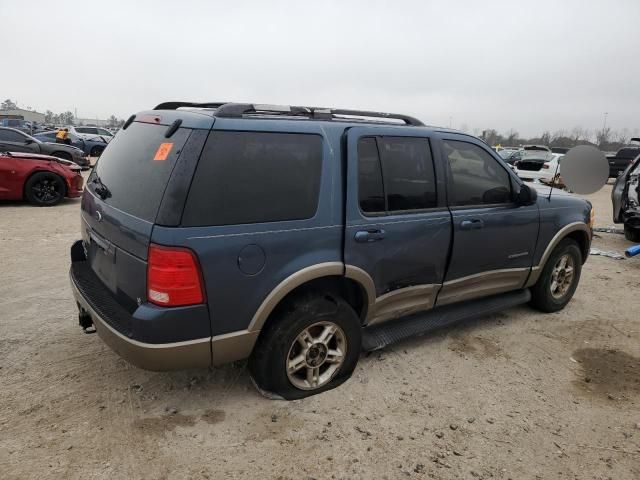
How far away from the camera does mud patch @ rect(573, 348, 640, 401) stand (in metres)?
3.38

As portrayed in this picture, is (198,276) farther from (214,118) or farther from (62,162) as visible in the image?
(62,162)

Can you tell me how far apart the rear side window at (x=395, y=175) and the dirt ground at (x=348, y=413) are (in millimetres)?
1277

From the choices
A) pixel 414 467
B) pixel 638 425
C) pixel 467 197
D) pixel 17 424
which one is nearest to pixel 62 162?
pixel 17 424

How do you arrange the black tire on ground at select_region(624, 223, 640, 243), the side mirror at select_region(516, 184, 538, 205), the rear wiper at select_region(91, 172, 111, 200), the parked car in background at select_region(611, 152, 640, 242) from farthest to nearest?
the black tire on ground at select_region(624, 223, 640, 243)
the parked car in background at select_region(611, 152, 640, 242)
the side mirror at select_region(516, 184, 538, 205)
the rear wiper at select_region(91, 172, 111, 200)

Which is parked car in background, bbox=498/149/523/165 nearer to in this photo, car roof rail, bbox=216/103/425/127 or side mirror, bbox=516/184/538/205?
side mirror, bbox=516/184/538/205

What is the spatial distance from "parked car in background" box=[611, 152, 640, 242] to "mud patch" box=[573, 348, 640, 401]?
484cm

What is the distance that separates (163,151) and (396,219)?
1622 millimetres

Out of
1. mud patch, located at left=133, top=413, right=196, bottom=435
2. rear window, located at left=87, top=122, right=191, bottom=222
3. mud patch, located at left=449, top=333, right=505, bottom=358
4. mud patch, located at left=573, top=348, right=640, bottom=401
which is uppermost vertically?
rear window, located at left=87, top=122, right=191, bottom=222

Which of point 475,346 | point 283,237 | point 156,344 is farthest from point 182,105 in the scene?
point 475,346

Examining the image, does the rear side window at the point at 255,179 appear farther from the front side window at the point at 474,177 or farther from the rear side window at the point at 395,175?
the front side window at the point at 474,177

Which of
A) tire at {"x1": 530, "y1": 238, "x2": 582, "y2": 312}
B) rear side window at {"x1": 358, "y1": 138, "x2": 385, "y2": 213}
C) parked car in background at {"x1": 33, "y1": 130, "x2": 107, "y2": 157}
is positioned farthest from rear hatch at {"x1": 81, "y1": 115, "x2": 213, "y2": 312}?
parked car in background at {"x1": 33, "y1": 130, "x2": 107, "y2": 157}

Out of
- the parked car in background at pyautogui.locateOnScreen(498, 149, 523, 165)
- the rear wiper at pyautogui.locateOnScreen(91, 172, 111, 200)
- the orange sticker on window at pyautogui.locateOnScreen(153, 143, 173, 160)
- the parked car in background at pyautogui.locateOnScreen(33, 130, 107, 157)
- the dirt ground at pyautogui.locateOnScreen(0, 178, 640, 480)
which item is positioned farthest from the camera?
the parked car in background at pyautogui.locateOnScreen(498, 149, 523, 165)

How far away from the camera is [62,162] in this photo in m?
10.0

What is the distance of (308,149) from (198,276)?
1070 millimetres
